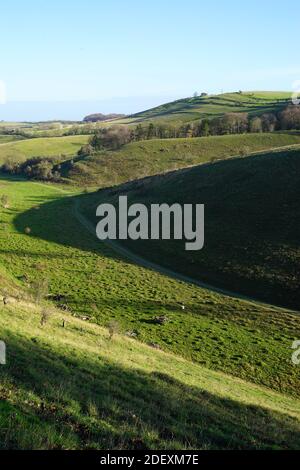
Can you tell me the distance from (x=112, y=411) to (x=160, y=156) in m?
132

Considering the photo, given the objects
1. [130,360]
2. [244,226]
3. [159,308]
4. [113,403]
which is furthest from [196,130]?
[113,403]

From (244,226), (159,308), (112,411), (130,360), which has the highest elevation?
(244,226)

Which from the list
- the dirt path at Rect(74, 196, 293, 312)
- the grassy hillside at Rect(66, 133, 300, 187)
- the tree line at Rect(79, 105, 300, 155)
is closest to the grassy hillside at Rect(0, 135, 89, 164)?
the tree line at Rect(79, 105, 300, 155)

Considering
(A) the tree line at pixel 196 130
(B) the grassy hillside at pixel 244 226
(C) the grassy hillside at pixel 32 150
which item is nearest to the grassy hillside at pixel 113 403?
(B) the grassy hillside at pixel 244 226

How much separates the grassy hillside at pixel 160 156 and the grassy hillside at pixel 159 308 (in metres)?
67.7

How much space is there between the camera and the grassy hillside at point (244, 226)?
4794 cm

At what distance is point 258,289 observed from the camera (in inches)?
1815

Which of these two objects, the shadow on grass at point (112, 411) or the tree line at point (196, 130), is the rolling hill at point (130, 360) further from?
the tree line at point (196, 130)

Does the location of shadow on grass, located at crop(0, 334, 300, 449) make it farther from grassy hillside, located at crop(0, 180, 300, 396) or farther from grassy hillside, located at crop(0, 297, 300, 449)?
grassy hillside, located at crop(0, 180, 300, 396)

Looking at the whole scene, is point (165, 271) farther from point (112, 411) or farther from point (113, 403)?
point (112, 411)

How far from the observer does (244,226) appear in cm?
6038

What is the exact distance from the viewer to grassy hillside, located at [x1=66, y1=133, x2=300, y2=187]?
133 m

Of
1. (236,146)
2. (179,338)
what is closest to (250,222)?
(179,338)
